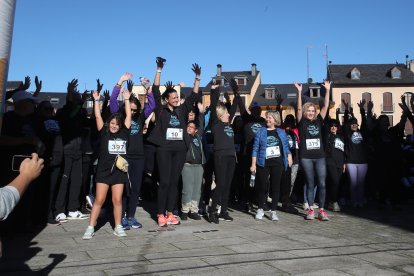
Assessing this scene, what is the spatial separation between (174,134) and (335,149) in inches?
155

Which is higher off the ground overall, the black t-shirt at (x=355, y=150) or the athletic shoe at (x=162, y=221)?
the black t-shirt at (x=355, y=150)

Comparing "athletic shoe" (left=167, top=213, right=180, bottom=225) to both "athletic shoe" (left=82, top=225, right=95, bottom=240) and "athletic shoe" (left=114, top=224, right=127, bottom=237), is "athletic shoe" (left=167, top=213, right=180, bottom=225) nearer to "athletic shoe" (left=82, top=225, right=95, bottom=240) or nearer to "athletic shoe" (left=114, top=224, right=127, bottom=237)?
"athletic shoe" (left=114, top=224, right=127, bottom=237)

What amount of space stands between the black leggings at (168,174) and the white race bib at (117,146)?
73cm

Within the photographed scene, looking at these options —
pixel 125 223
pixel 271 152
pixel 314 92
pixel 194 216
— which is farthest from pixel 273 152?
pixel 314 92

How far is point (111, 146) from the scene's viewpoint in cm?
567

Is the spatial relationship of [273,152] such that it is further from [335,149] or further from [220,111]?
[335,149]

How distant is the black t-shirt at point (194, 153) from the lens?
719cm

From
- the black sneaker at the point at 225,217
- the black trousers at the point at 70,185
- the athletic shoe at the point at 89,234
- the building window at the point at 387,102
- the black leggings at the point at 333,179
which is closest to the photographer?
the athletic shoe at the point at 89,234

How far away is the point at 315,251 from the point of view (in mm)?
4629

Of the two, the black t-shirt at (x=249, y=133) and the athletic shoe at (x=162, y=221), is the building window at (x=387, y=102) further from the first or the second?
the athletic shoe at (x=162, y=221)

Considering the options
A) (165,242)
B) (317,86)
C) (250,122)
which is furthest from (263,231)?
(317,86)

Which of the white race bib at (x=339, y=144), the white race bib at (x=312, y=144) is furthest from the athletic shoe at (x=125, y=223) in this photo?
the white race bib at (x=339, y=144)

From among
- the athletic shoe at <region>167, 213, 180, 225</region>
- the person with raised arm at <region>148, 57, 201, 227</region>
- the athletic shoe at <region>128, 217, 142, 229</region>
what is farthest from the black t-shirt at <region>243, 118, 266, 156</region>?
the athletic shoe at <region>128, 217, 142, 229</region>

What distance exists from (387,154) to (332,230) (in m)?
3.89
